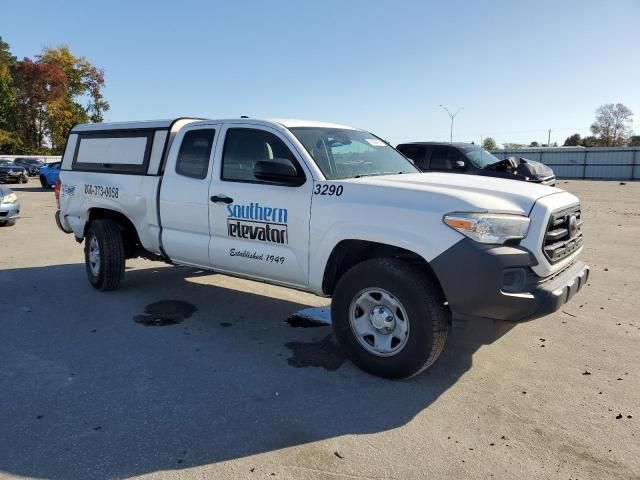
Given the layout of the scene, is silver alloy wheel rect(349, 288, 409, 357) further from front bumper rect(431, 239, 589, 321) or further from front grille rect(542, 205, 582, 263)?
front grille rect(542, 205, 582, 263)

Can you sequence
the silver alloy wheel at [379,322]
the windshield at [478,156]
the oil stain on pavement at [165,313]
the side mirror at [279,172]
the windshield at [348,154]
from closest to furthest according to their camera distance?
the silver alloy wheel at [379,322] → the side mirror at [279,172] → the windshield at [348,154] → the oil stain on pavement at [165,313] → the windshield at [478,156]

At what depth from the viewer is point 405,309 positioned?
373 cm

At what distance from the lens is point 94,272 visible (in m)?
6.53

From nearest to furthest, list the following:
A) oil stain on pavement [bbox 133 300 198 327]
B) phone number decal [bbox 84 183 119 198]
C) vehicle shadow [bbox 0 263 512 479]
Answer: vehicle shadow [bbox 0 263 512 479], oil stain on pavement [bbox 133 300 198 327], phone number decal [bbox 84 183 119 198]

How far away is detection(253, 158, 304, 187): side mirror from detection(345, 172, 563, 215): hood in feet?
1.54

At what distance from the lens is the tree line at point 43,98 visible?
5562 cm

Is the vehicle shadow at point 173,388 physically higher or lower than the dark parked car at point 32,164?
lower

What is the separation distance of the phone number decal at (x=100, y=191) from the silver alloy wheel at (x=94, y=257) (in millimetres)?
559

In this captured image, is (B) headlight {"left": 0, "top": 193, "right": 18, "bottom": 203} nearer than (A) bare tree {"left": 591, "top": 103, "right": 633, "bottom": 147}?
Yes

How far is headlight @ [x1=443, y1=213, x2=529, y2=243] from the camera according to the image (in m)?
3.46

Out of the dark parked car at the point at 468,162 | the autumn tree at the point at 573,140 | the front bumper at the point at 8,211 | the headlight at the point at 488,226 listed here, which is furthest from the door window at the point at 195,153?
the autumn tree at the point at 573,140

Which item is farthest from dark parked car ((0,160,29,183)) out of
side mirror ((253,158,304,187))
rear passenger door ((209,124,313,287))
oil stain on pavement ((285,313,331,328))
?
side mirror ((253,158,304,187))

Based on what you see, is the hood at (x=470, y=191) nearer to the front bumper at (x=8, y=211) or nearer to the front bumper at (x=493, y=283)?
the front bumper at (x=493, y=283)

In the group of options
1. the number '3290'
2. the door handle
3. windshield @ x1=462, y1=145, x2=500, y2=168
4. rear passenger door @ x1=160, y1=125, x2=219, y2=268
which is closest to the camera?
the number '3290'
